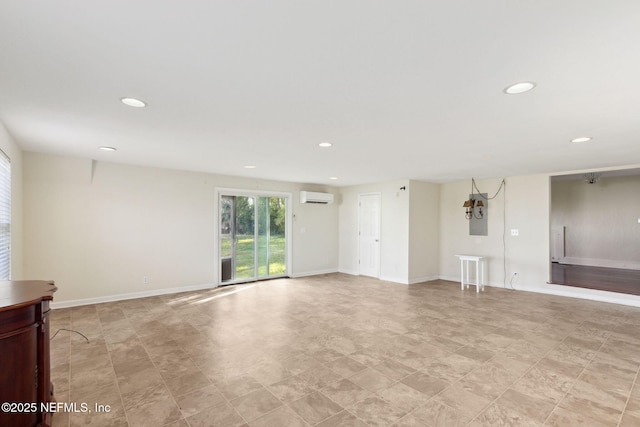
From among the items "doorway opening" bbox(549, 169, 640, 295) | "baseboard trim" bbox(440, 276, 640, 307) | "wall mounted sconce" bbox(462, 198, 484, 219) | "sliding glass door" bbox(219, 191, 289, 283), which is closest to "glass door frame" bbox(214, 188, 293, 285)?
"sliding glass door" bbox(219, 191, 289, 283)

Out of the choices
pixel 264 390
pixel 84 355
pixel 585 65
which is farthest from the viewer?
pixel 84 355

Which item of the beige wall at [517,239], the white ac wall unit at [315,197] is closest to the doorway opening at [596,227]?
the beige wall at [517,239]

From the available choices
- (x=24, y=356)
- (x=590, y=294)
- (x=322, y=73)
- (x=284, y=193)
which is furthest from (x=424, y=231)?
(x=24, y=356)

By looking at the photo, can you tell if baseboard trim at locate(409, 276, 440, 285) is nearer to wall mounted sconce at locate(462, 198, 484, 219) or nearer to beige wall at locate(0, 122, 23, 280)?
wall mounted sconce at locate(462, 198, 484, 219)

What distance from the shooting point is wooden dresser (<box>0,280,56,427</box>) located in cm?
Answer: 182

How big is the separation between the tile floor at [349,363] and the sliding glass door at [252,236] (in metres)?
1.60

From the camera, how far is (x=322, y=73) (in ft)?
6.51

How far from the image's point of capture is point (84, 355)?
318 cm

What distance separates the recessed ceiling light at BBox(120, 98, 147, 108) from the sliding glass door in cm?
400

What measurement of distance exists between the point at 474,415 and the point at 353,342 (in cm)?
151

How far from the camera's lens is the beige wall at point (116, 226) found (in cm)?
466

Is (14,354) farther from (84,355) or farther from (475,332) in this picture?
(475,332)

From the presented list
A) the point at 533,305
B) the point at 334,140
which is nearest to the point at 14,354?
the point at 334,140

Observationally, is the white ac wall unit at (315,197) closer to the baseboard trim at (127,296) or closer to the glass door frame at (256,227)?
the glass door frame at (256,227)
